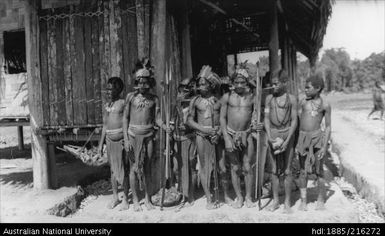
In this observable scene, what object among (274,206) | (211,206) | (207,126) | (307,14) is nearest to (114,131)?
(207,126)

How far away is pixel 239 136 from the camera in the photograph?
5445mm

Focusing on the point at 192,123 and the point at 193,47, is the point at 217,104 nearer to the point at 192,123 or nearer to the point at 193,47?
the point at 192,123

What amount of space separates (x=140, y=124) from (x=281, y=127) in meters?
1.97

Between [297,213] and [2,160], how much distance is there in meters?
9.43

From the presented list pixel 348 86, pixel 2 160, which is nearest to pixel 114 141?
pixel 2 160

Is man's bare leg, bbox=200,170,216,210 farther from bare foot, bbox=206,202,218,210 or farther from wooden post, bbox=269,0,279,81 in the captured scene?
wooden post, bbox=269,0,279,81

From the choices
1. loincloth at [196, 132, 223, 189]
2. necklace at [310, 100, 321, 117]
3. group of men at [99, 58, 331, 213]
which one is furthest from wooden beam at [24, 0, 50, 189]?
necklace at [310, 100, 321, 117]

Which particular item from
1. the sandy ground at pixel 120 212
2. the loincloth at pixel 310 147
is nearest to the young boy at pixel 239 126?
the sandy ground at pixel 120 212

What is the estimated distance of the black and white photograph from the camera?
5.35 meters

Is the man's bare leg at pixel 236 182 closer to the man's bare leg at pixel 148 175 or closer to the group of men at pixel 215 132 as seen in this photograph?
the group of men at pixel 215 132

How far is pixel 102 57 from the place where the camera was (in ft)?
21.5

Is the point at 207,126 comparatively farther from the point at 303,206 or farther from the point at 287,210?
the point at 303,206

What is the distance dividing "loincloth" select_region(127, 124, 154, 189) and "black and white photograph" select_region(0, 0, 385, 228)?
0.02m

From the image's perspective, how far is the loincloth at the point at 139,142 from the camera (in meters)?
5.66
